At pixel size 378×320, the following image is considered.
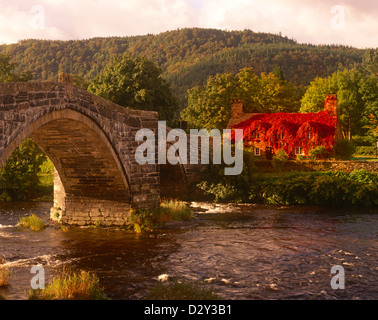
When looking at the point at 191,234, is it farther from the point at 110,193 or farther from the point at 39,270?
the point at 39,270

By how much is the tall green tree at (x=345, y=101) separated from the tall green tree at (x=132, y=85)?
24481 millimetres

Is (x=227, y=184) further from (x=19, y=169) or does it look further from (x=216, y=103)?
(x=216, y=103)

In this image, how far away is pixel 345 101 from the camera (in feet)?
197

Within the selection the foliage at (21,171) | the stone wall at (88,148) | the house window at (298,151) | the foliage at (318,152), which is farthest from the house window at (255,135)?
the stone wall at (88,148)

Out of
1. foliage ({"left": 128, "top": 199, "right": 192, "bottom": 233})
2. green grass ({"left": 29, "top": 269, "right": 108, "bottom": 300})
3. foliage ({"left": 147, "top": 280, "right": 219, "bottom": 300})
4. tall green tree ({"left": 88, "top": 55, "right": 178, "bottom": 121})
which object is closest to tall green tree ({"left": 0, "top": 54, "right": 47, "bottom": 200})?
tall green tree ({"left": 88, "top": 55, "right": 178, "bottom": 121})

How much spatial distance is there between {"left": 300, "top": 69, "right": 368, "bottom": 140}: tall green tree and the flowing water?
37.0 metres

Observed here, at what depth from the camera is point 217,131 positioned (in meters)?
46.6

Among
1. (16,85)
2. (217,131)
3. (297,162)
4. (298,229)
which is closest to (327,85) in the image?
(217,131)

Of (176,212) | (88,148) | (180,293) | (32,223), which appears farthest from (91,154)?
(180,293)

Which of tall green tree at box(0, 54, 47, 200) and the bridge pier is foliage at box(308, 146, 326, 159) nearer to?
tall green tree at box(0, 54, 47, 200)

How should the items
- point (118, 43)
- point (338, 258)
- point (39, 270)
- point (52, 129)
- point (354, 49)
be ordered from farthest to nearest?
point (354, 49)
point (118, 43)
point (52, 129)
point (338, 258)
point (39, 270)

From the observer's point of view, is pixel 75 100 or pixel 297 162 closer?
pixel 75 100
